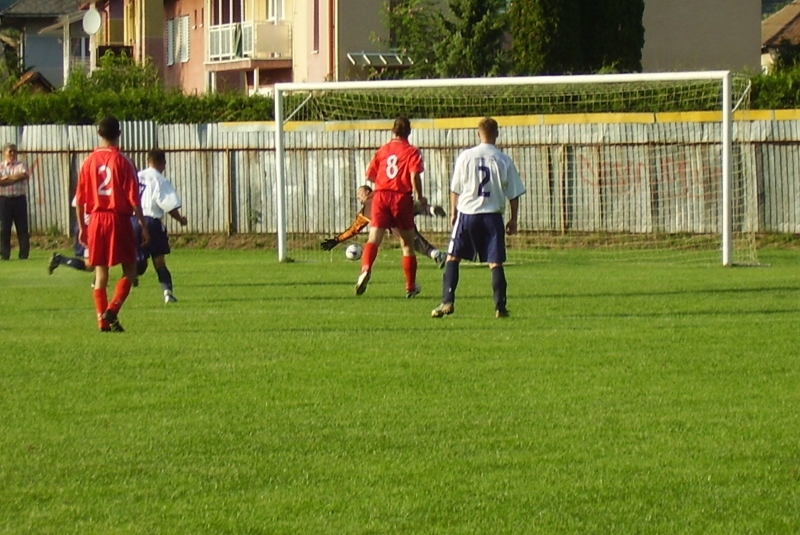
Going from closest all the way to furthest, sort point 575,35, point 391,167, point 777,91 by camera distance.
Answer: point 391,167 → point 777,91 → point 575,35

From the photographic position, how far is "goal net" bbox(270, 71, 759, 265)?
987 inches

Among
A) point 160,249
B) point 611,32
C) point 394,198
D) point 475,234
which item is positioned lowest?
point 160,249

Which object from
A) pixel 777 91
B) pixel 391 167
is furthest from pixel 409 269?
pixel 777 91

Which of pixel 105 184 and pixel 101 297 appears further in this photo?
pixel 101 297

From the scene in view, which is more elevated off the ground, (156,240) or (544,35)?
(544,35)

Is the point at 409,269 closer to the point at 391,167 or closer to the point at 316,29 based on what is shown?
the point at 391,167

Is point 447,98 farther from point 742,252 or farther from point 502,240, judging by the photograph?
point 502,240

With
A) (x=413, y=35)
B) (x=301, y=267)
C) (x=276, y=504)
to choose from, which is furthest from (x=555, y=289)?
(x=413, y=35)

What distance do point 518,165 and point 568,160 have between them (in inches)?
36.4

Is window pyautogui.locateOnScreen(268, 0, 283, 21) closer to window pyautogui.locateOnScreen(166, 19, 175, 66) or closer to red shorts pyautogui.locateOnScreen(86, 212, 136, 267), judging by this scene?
window pyautogui.locateOnScreen(166, 19, 175, 66)

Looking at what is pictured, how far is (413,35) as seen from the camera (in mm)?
37906

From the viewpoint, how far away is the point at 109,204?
489 inches

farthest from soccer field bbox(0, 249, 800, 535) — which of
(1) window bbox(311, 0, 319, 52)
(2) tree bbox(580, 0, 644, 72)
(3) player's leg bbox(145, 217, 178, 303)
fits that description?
(1) window bbox(311, 0, 319, 52)

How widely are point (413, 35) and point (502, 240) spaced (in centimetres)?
2531
